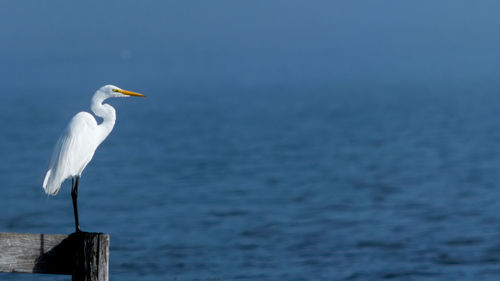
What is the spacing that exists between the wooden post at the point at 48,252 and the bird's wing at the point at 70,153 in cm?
206

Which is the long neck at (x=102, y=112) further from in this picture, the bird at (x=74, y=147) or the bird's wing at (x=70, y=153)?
the bird's wing at (x=70, y=153)

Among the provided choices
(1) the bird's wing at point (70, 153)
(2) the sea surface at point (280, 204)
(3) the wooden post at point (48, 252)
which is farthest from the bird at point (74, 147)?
(2) the sea surface at point (280, 204)

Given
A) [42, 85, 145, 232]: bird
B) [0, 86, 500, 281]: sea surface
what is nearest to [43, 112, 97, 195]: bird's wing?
[42, 85, 145, 232]: bird

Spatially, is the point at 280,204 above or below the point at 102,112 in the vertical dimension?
above

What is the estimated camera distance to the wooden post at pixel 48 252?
4.10 meters

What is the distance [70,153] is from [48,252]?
2.20 m

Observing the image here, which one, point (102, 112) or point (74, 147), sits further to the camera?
point (102, 112)

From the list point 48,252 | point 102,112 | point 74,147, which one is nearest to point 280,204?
point 102,112

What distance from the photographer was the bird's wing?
20.3ft

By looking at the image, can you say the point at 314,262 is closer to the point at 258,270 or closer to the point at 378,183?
the point at 258,270

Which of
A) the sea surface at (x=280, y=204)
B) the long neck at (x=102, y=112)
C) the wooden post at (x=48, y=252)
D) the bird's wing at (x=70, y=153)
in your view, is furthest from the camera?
the sea surface at (x=280, y=204)

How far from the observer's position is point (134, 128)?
39312mm

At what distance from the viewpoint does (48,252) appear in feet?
13.5

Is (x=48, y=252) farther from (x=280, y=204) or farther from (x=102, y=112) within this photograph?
(x=280, y=204)
